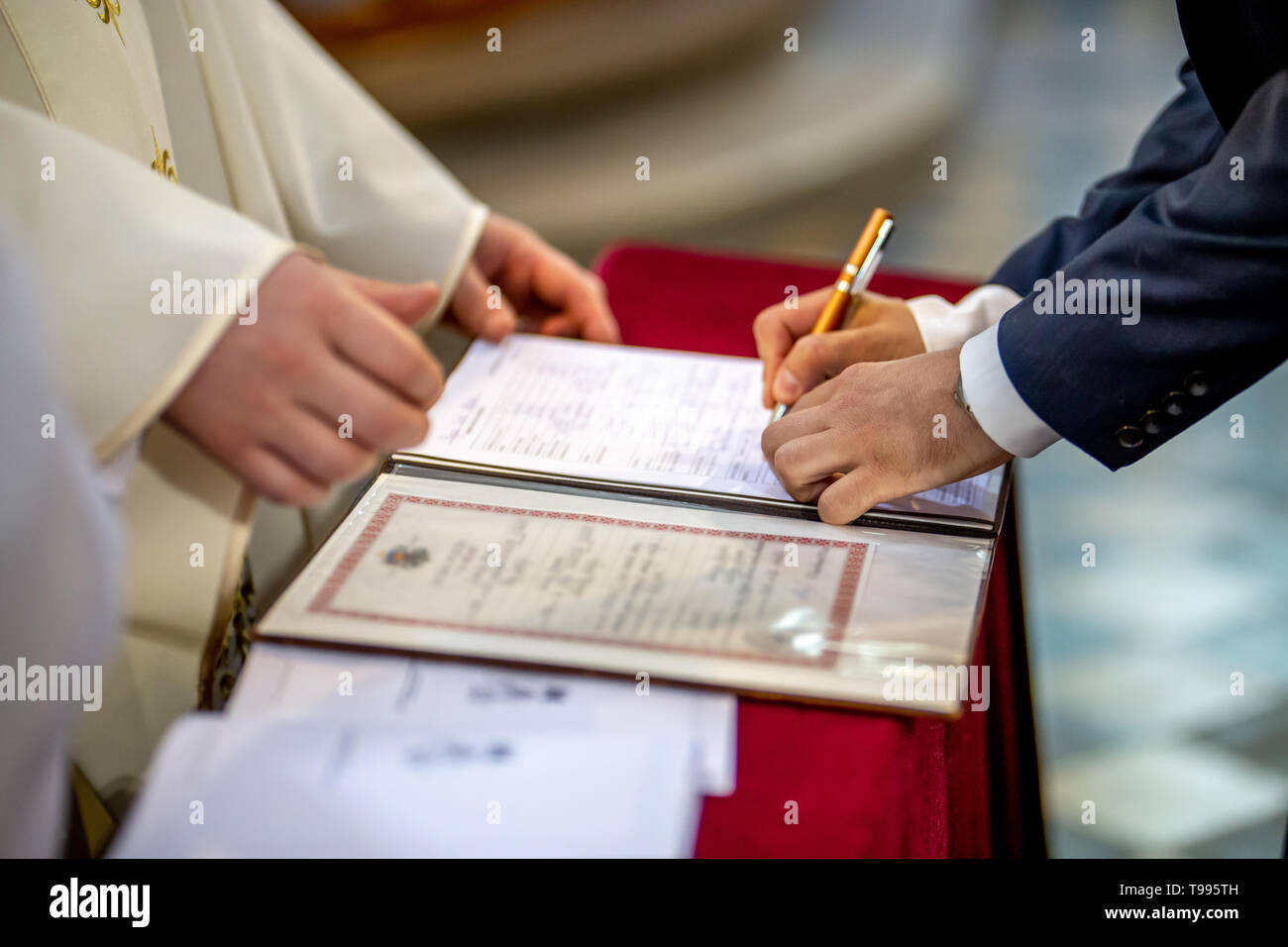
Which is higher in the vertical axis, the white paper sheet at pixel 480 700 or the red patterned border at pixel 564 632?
the red patterned border at pixel 564 632

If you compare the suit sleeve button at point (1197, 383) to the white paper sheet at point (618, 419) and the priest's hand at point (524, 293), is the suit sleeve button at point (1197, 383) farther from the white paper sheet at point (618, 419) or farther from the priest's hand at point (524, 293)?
the priest's hand at point (524, 293)

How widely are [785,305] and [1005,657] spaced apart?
0.37 m

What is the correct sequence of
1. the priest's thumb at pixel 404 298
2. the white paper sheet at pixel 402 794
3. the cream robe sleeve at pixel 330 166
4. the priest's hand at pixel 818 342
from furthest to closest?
the cream robe sleeve at pixel 330 166 < the priest's hand at pixel 818 342 < the priest's thumb at pixel 404 298 < the white paper sheet at pixel 402 794

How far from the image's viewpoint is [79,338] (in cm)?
63

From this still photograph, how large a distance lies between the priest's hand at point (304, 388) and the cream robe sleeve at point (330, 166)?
1.52 ft

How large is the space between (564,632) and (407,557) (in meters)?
0.13

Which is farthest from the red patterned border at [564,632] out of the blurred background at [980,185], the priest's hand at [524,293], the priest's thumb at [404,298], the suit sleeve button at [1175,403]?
the blurred background at [980,185]

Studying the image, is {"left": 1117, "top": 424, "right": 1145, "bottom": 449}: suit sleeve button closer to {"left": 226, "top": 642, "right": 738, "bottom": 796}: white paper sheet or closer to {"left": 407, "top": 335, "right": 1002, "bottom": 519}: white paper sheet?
{"left": 407, "top": 335, "right": 1002, "bottom": 519}: white paper sheet

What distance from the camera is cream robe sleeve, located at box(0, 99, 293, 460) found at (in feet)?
2.06

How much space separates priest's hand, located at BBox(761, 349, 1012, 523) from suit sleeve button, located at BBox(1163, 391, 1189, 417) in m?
0.12

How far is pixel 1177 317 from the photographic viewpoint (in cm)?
75

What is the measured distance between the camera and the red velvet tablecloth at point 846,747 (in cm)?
58

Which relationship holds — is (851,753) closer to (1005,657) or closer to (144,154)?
(1005,657)
